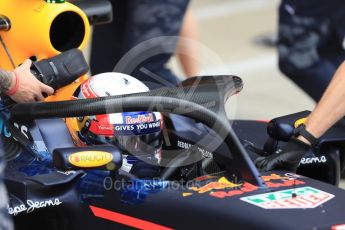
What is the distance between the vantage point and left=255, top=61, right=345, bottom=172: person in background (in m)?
3.32

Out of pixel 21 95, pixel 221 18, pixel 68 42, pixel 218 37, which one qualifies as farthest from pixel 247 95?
pixel 21 95

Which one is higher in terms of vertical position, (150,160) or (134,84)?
(134,84)

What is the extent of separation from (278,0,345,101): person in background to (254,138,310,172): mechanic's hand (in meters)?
1.67

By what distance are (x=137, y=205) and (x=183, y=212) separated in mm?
174

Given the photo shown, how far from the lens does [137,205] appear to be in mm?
3109

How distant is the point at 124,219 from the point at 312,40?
2327 mm

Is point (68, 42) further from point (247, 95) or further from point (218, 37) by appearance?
point (218, 37)

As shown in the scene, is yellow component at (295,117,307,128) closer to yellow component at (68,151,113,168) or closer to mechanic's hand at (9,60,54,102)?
yellow component at (68,151,113,168)

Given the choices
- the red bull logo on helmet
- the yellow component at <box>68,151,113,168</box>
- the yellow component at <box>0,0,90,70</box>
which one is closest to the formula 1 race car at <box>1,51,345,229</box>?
the yellow component at <box>68,151,113,168</box>

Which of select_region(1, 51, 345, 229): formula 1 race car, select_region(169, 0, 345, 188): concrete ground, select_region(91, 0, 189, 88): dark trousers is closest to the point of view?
select_region(1, 51, 345, 229): formula 1 race car

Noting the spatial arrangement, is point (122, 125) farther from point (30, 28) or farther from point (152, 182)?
point (30, 28)

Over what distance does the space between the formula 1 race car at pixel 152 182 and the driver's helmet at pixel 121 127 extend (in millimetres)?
70

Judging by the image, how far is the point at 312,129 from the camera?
11.3 feet

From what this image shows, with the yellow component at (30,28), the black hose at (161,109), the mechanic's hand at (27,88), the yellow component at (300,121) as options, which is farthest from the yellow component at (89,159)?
the yellow component at (300,121)
